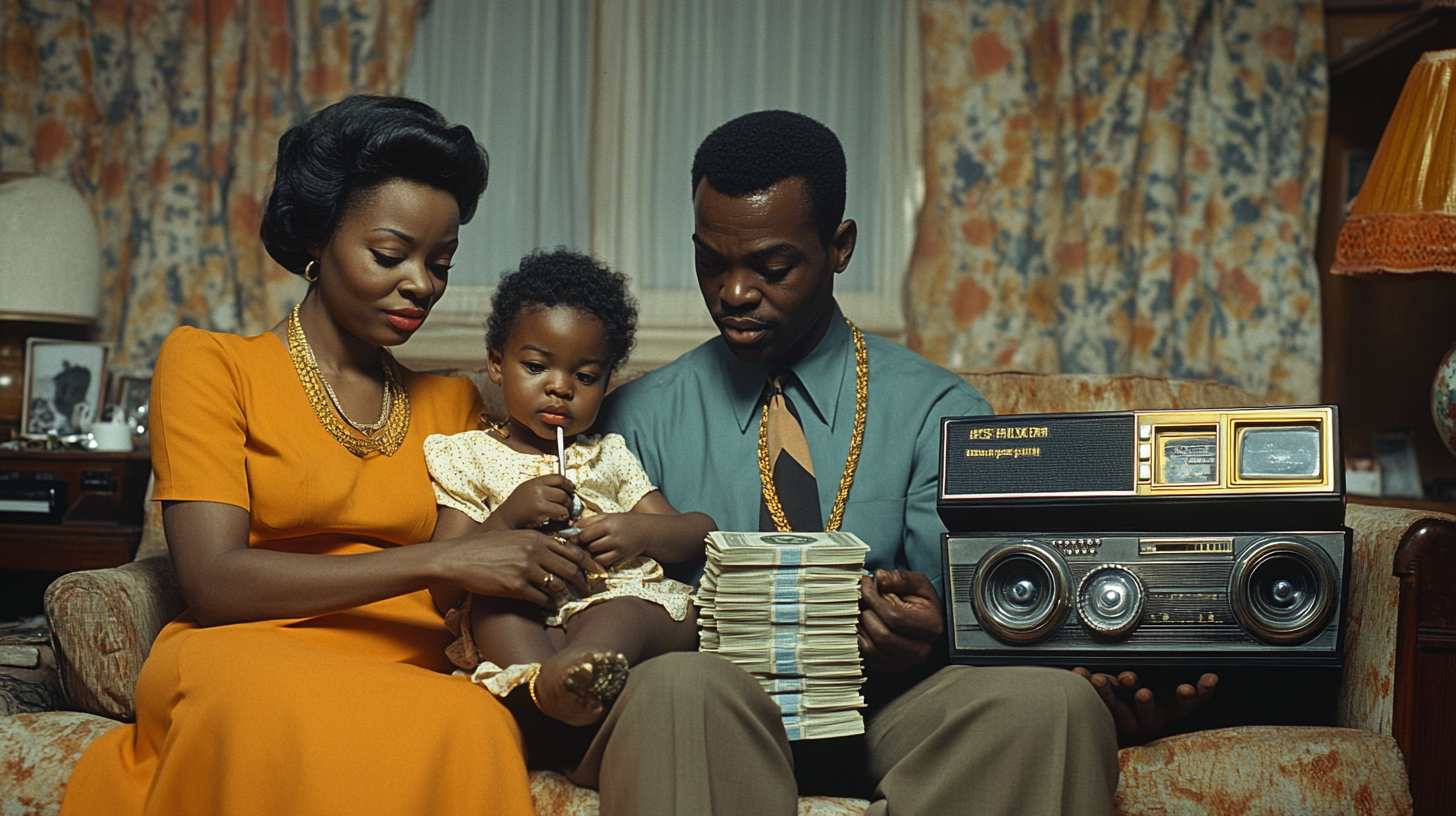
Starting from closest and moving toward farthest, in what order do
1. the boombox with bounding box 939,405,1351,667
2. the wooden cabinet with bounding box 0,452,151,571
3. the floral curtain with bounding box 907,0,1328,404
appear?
the boombox with bounding box 939,405,1351,667
the wooden cabinet with bounding box 0,452,151,571
the floral curtain with bounding box 907,0,1328,404

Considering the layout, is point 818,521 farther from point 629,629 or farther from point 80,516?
point 80,516

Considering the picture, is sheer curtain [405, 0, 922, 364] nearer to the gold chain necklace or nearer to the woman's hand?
the gold chain necklace

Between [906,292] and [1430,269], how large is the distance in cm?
155

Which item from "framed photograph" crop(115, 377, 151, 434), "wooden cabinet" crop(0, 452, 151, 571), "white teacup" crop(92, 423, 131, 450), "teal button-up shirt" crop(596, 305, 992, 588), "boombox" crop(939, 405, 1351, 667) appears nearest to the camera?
"boombox" crop(939, 405, 1351, 667)

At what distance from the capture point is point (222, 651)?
1422 mm

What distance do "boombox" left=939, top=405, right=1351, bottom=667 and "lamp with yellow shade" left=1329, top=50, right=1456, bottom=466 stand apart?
0.92m

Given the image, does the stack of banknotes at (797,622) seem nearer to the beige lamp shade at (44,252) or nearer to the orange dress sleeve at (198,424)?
the orange dress sleeve at (198,424)

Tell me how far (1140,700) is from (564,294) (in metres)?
1.08

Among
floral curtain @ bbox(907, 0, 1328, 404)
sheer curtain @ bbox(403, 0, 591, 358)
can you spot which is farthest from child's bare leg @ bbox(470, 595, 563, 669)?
sheer curtain @ bbox(403, 0, 591, 358)

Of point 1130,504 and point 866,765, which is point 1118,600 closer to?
point 1130,504

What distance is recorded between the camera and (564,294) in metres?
1.70

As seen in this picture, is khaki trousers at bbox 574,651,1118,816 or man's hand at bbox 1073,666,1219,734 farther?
man's hand at bbox 1073,666,1219,734

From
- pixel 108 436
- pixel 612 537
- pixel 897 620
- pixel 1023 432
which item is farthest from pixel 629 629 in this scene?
pixel 108 436

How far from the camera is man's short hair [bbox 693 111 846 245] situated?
173cm
